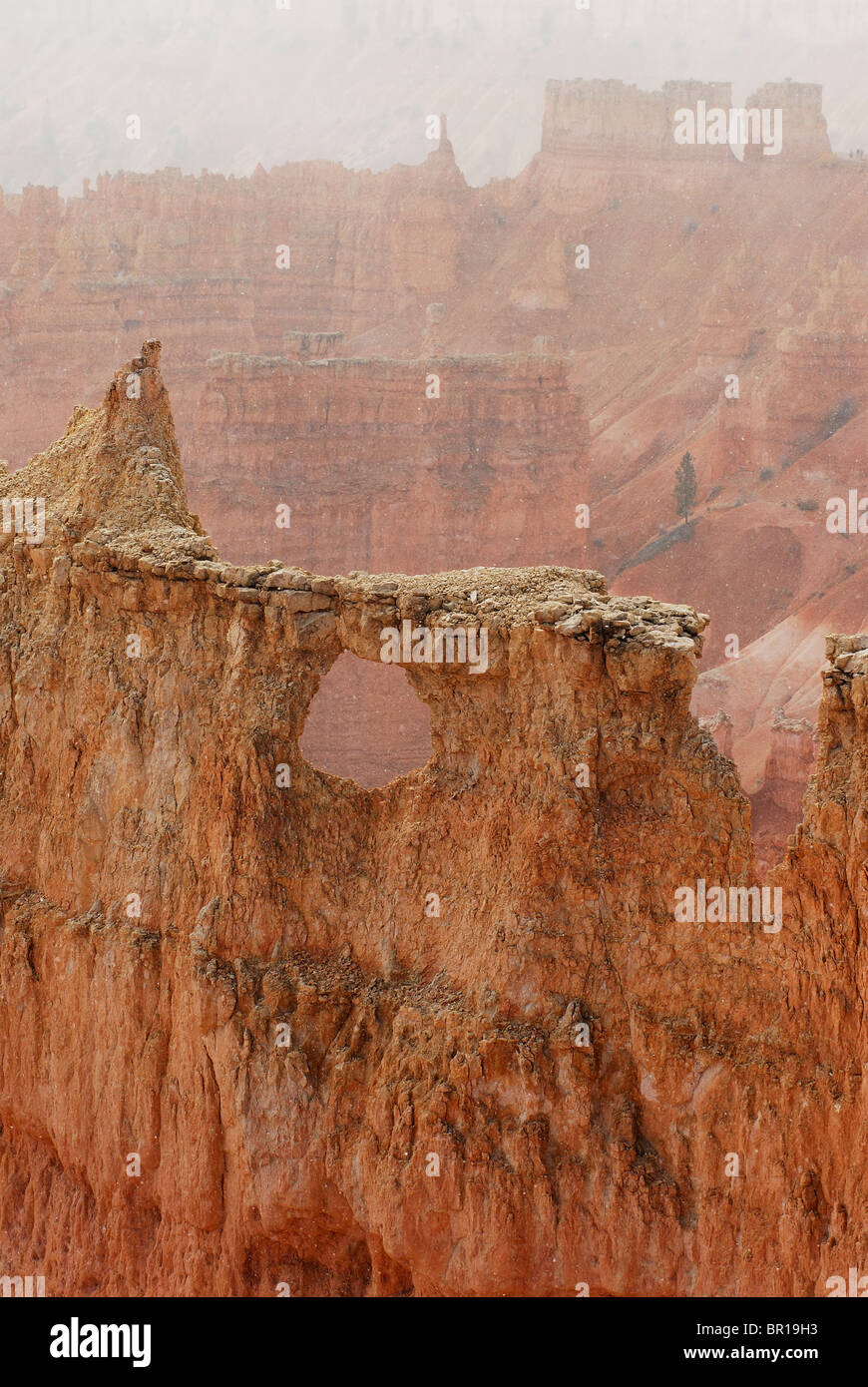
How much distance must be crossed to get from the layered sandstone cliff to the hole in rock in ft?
60.8

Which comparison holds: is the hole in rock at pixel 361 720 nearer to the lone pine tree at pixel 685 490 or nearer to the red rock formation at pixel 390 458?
the red rock formation at pixel 390 458

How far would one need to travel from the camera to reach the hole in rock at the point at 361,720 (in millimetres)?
31906

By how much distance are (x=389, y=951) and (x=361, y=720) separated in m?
20.9

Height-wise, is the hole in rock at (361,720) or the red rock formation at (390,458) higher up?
the red rock formation at (390,458)

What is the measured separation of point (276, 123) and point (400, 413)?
2830 inches

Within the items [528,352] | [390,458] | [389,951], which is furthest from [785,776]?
[528,352]

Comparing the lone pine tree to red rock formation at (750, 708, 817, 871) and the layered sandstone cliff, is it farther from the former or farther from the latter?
the layered sandstone cliff

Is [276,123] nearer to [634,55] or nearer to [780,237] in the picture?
[634,55]

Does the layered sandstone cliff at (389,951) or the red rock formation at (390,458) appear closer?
the layered sandstone cliff at (389,951)

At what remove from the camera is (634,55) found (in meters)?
102

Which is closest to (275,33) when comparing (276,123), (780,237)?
(276,123)

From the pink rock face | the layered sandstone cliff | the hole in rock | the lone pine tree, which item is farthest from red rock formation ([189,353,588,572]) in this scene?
the layered sandstone cliff

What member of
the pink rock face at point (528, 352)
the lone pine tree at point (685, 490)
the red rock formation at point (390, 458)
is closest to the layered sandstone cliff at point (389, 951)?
the pink rock face at point (528, 352)

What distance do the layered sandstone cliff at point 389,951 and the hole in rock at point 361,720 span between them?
18.5 m
